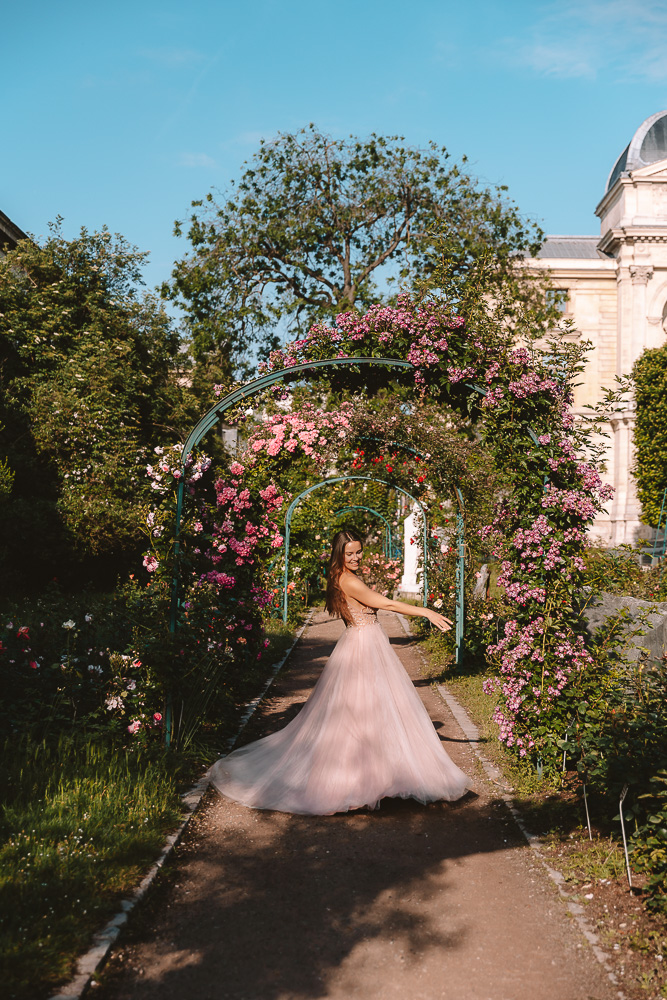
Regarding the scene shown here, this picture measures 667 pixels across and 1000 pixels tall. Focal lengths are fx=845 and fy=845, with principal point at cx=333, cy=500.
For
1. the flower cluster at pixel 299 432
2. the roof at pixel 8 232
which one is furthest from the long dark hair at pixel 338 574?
the roof at pixel 8 232

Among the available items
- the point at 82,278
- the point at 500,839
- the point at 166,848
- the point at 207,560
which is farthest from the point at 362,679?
the point at 82,278

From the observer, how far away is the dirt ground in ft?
10.9

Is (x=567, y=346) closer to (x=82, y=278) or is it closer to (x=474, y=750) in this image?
(x=474, y=750)

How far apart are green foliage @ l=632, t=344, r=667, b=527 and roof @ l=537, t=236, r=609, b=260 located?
11.8m

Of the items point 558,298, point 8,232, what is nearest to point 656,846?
point 558,298

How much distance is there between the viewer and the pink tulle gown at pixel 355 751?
536 centimetres

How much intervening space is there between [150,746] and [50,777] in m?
1.03

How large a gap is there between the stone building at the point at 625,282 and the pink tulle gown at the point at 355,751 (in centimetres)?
2979

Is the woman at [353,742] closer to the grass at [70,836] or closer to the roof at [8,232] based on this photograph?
the grass at [70,836]

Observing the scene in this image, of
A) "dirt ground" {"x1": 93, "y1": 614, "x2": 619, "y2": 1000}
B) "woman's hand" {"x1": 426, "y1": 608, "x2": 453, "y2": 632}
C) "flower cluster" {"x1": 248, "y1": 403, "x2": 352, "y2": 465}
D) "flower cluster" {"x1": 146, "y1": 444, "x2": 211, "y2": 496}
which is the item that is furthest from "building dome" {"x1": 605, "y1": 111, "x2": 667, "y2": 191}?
"dirt ground" {"x1": 93, "y1": 614, "x2": 619, "y2": 1000}

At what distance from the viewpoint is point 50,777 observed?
518 cm

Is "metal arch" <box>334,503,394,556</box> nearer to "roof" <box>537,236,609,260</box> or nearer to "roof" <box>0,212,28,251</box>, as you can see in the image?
"roof" <box>0,212,28,251</box>

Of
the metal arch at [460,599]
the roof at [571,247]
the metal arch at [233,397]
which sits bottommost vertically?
the metal arch at [460,599]

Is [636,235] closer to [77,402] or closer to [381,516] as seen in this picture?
[381,516]
